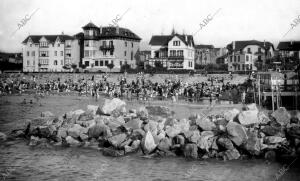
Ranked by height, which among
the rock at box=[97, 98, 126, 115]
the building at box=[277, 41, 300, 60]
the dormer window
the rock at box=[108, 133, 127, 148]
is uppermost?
the dormer window

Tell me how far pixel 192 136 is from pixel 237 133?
2.57 metres

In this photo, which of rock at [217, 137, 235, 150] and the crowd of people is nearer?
rock at [217, 137, 235, 150]

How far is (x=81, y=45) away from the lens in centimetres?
10325

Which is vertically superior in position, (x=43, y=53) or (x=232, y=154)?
(x=43, y=53)

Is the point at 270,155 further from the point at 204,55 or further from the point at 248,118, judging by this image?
the point at 204,55

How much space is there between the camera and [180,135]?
25.4m

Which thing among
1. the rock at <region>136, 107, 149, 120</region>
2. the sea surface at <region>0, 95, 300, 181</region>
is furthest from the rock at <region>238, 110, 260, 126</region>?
the rock at <region>136, 107, 149, 120</region>

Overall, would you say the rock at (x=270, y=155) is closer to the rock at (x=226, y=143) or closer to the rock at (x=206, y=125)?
the rock at (x=226, y=143)

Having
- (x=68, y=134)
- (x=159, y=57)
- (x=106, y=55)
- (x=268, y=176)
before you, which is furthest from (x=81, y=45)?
(x=268, y=176)

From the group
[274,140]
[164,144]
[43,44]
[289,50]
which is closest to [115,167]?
[164,144]

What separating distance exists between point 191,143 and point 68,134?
8520 millimetres

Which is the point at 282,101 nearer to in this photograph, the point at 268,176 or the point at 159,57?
the point at 268,176

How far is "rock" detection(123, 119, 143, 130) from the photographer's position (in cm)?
2753

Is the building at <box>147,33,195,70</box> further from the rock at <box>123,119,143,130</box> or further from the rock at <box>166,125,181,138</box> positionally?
the rock at <box>166,125,181,138</box>
